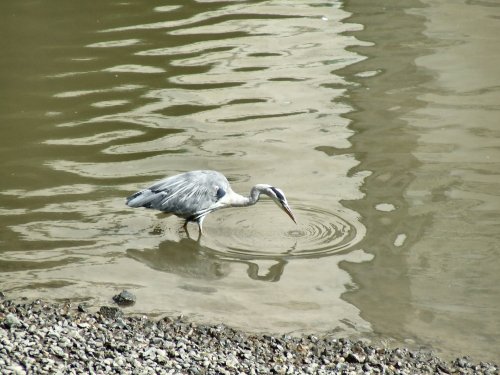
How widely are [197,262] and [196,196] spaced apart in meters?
0.78

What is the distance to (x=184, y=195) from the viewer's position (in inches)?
428

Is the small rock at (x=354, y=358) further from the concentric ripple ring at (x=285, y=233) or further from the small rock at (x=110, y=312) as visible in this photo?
the concentric ripple ring at (x=285, y=233)

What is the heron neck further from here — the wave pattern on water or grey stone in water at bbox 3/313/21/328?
grey stone in water at bbox 3/313/21/328

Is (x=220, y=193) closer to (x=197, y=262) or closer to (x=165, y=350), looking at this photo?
(x=197, y=262)

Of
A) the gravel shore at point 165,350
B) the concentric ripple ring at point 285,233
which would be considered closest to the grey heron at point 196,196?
the concentric ripple ring at point 285,233

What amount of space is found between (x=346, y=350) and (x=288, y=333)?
2.02 feet

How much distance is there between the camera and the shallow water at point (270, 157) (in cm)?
972

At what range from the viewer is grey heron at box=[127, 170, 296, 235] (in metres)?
10.9

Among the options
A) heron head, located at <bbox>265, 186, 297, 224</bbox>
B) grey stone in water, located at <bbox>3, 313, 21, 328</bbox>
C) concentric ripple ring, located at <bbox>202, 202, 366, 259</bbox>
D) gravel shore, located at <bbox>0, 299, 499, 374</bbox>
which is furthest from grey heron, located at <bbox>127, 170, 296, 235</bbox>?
grey stone in water, located at <bbox>3, 313, 21, 328</bbox>

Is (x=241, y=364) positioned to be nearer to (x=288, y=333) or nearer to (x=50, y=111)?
(x=288, y=333)

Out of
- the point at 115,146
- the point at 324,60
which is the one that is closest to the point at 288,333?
the point at 115,146

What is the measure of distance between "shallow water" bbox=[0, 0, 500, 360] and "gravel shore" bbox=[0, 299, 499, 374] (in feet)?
1.36

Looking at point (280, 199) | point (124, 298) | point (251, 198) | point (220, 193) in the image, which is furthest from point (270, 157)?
point (124, 298)

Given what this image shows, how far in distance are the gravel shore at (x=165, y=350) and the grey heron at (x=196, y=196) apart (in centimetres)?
194
